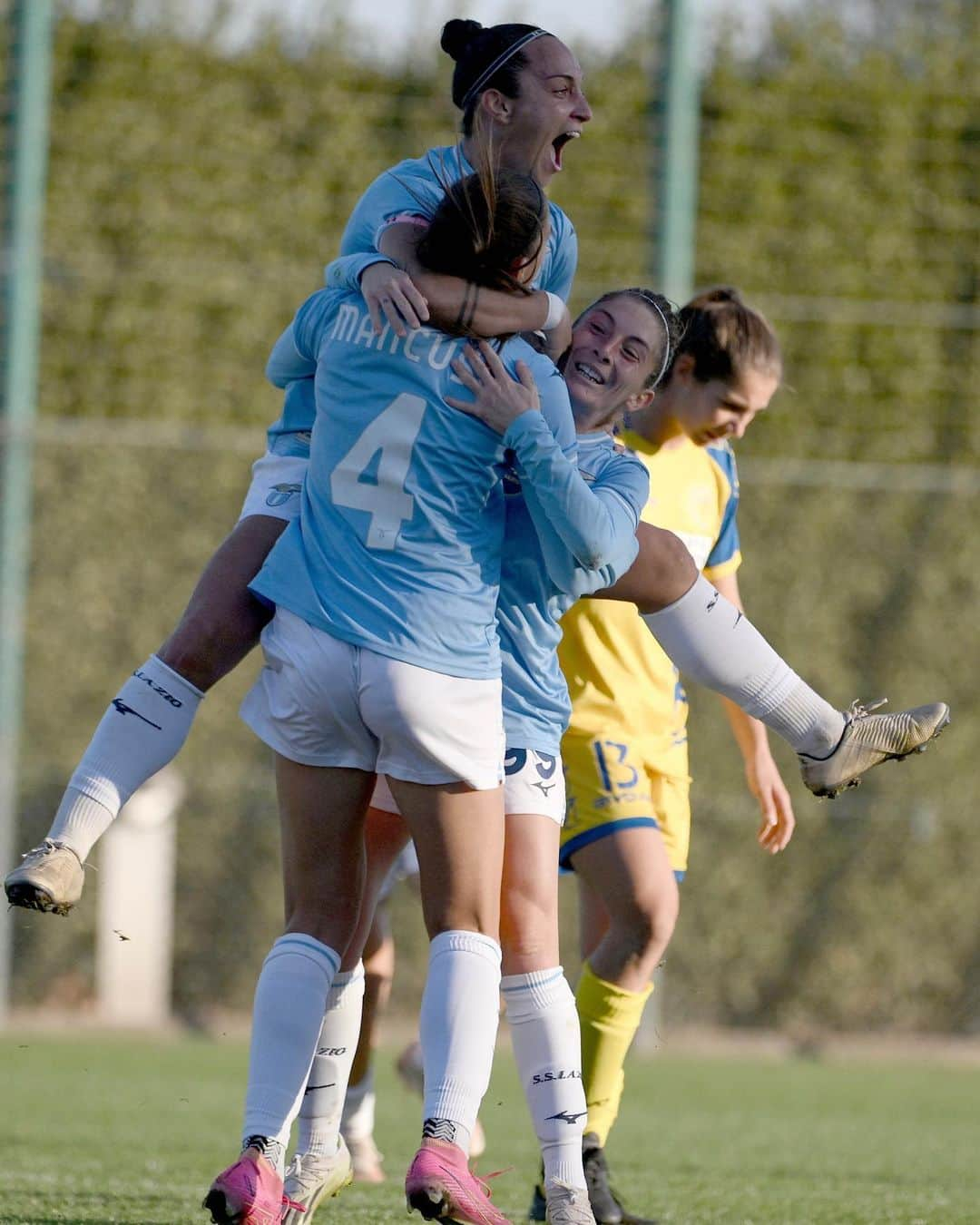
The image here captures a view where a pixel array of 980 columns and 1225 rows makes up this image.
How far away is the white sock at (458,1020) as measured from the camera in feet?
10.0

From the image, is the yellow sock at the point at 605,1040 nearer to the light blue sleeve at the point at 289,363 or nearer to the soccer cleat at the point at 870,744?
the soccer cleat at the point at 870,744

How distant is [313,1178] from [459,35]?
217 centimetres

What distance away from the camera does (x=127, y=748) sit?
11.1 feet

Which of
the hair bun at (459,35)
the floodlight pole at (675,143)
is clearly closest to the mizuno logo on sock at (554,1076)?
the hair bun at (459,35)

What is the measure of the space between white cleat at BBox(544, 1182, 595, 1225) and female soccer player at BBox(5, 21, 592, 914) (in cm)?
95

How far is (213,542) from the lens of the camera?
852 cm

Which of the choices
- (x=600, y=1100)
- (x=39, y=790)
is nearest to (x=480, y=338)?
(x=600, y=1100)

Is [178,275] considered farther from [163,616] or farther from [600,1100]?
[600,1100]

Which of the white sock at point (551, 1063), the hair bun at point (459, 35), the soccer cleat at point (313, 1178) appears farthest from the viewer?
the hair bun at point (459, 35)

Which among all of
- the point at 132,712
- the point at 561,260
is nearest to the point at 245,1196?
the point at 132,712

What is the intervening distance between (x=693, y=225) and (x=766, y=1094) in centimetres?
450

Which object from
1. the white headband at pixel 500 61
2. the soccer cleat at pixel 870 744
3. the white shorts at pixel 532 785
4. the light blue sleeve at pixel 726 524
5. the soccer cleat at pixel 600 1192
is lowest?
the soccer cleat at pixel 600 1192

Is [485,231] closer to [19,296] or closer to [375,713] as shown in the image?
[375,713]

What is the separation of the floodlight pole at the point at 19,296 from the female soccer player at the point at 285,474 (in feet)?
15.2
